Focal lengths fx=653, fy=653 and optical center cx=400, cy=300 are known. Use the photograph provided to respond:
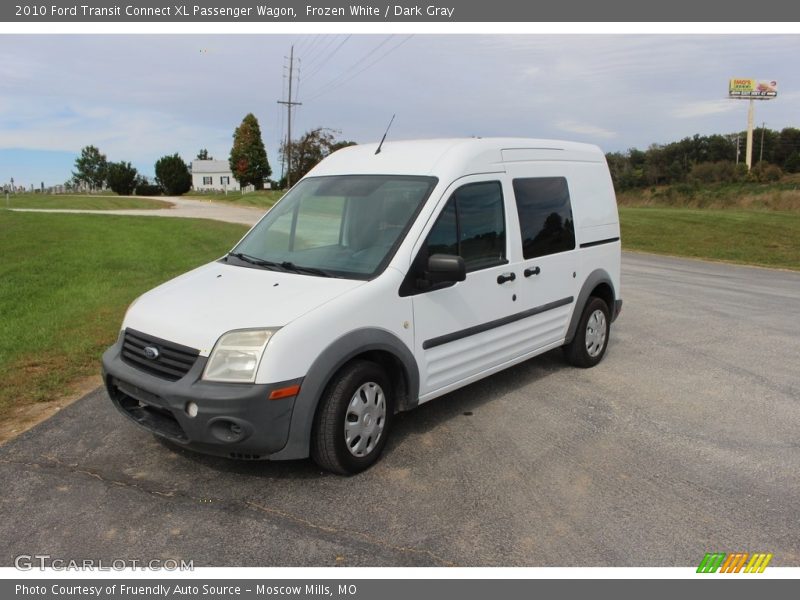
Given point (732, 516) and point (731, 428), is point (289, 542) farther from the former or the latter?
point (731, 428)

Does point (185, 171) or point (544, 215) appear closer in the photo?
point (544, 215)

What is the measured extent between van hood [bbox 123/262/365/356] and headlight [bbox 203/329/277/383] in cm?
4

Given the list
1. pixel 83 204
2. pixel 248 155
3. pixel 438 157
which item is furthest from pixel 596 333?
pixel 248 155

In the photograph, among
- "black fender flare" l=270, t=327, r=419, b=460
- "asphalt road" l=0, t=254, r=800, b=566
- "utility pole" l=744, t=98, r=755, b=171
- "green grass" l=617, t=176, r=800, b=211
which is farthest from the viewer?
"utility pole" l=744, t=98, r=755, b=171

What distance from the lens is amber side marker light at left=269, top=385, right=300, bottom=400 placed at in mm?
3660

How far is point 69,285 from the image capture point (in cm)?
1105

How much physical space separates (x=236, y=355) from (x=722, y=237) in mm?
23156

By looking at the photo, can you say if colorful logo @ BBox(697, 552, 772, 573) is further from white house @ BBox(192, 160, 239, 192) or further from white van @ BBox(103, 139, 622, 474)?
white house @ BBox(192, 160, 239, 192)

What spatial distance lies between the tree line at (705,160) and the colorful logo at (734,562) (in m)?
59.9

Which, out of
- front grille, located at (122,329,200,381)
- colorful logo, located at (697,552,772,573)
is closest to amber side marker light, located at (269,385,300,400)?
front grille, located at (122,329,200,381)

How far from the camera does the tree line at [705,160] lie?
59.4 m

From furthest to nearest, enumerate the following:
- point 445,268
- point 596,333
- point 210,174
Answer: point 210,174, point 596,333, point 445,268
